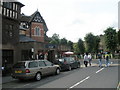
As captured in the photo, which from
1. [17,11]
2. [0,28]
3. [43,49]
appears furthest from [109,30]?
[0,28]

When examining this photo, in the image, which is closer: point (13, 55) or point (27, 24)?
point (13, 55)

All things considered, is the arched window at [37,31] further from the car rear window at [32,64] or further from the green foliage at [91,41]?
the green foliage at [91,41]

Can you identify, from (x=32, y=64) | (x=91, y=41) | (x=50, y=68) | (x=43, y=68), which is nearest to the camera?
(x=32, y=64)

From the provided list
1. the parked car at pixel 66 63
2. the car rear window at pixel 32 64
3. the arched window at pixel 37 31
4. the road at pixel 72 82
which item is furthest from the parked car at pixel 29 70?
the arched window at pixel 37 31

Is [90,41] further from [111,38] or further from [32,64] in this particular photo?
[32,64]

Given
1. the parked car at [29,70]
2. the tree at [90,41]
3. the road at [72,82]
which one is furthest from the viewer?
the tree at [90,41]

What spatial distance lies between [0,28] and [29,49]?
21.8 feet

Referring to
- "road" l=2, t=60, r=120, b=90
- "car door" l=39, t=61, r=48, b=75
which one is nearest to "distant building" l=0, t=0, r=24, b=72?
"car door" l=39, t=61, r=48, b=75

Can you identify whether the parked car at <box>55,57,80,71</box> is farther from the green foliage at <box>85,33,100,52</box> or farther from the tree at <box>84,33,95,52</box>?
the tree at <box>84,33,95,52</box>

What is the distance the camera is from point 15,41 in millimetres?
20469

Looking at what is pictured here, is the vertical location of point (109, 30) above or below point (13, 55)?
above

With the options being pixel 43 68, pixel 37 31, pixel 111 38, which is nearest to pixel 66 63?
pixel 43 68

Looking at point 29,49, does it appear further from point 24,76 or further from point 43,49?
point 24,76

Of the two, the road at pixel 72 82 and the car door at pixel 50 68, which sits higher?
the car door at pixel 50 68
